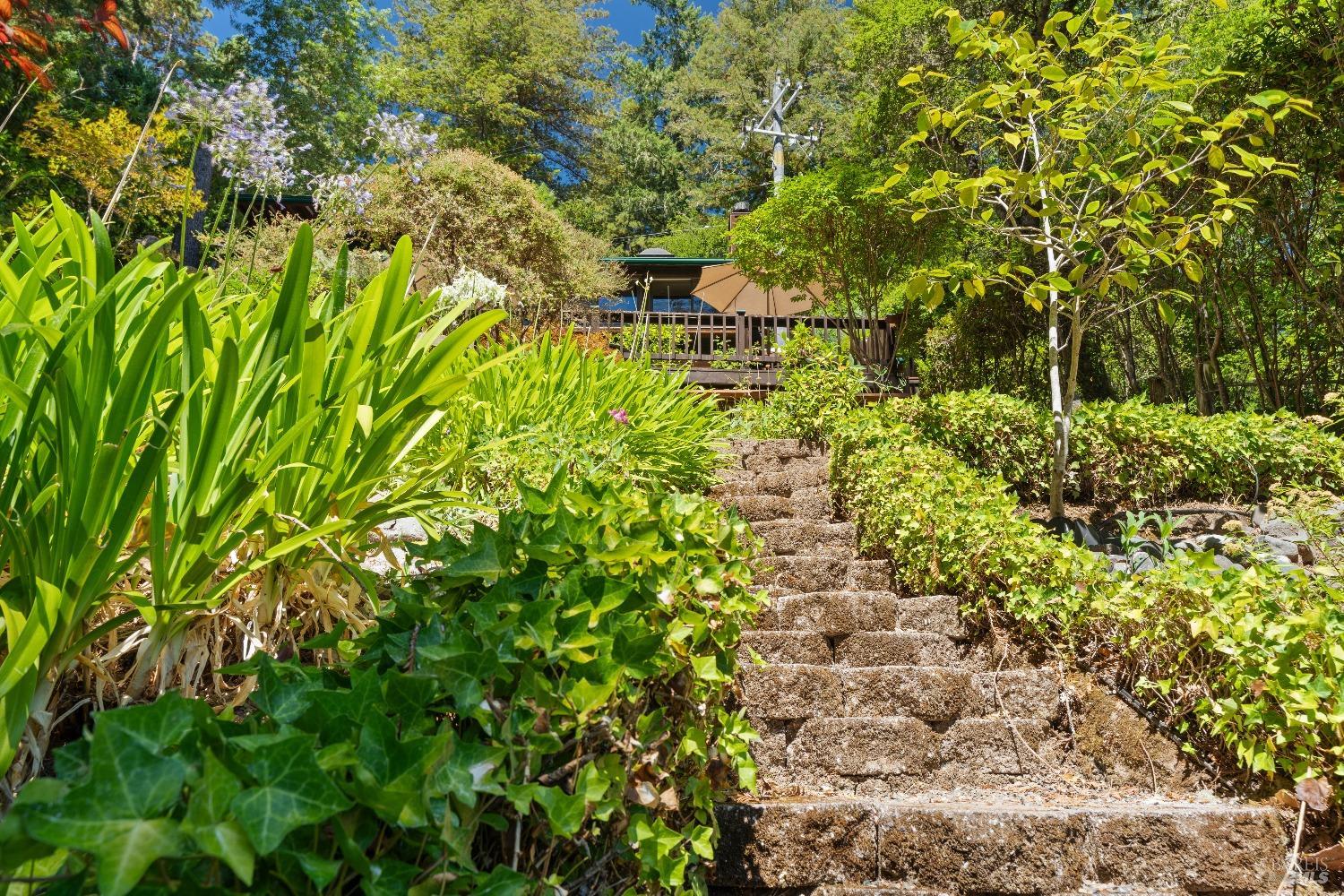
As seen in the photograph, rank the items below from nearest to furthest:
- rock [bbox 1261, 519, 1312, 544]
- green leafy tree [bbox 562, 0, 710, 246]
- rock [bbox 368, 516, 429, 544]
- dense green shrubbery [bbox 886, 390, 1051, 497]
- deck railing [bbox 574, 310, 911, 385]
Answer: rock [bbox 368, 516, 429, 544], rock [bbox 1261, 519, 1312, 544], dense green shrubbery [bbox 886, 390, 1051, 497], deck railing [bbox 574, 310, 911, 385], green leafy tree [bbox 562, 0, 710, 246]

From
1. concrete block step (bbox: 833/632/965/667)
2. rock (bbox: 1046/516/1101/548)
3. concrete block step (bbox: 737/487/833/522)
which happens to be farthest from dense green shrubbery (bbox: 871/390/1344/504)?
concrete block step (bbox: 833/632/965/667)

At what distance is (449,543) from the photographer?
1.17 meters

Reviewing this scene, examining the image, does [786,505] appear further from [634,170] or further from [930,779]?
[634,170]

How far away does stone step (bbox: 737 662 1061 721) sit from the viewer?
2.54 metres

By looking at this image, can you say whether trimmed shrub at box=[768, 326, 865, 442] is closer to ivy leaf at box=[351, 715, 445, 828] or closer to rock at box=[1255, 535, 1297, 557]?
rock at box=[1255, 535, 1297, 557]

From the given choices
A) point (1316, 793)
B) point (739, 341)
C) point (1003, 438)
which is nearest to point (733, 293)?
point (739, 341)

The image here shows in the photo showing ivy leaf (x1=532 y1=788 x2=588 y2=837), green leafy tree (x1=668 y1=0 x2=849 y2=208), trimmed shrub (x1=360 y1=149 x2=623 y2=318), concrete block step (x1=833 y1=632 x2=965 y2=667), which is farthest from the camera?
green leafy tree (x1=668 y1=0 x2=849 y2=208)

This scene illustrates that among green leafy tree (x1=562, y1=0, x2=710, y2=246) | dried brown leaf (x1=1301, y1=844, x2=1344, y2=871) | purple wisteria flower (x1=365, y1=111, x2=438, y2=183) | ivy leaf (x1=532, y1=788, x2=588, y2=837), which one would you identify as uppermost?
green leafy tree (x1=562, y1=0, x2=710, y2=246)

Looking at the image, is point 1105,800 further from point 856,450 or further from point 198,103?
point 198,103

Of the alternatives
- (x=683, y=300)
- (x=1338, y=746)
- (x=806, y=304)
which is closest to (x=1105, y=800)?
(x=1338, y=746)

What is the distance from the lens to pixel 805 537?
399 cm

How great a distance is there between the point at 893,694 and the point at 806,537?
1.45 meters

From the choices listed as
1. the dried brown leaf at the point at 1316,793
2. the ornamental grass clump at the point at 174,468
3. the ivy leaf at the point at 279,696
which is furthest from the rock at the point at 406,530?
the dried brown leaf at the point at 1316,793

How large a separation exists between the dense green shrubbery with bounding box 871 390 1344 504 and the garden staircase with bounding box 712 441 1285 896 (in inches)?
69.1
